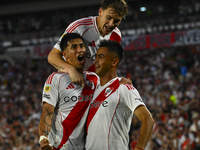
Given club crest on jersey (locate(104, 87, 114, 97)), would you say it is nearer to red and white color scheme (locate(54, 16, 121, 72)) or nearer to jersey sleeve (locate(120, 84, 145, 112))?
jersey sleeve (locate(120, 84, 145, 112))

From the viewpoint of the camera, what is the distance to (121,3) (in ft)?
12.0

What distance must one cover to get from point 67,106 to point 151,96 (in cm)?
899

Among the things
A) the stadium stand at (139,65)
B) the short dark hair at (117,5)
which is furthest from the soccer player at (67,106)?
the stadium stand at (139,65)

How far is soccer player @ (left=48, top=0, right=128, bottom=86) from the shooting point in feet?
11.4

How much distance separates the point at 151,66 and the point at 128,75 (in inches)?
48.6

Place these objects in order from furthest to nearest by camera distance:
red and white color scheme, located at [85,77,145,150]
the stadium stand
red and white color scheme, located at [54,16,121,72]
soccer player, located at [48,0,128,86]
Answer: the stadium stand
red and white color scheme, located at [54,16,121,72]
soccer player, located at [48,0,128,86]
red and white color scheme, located at [85,77,145,150]

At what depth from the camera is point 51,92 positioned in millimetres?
3357

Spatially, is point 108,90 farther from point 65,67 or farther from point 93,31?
point 93,31

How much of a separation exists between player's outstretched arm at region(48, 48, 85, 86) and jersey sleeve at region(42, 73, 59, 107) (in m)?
0.16

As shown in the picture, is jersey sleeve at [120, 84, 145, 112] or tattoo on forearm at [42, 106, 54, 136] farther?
tattoo on forearm at [42, 106, 54, 136]

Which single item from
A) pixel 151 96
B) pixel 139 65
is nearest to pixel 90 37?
pixel 151 96

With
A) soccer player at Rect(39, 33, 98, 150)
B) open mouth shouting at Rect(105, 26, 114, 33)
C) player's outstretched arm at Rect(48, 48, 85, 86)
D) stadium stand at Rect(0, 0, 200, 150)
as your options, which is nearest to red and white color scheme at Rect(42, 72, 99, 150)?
soccer player at Rect(39, 33, 98, 150)

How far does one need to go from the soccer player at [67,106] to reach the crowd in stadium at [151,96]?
5.44 meters

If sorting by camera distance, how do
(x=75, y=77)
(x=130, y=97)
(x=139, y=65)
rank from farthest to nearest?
(x=139, y=65) < (x=75, y=77) < (x=130, y=97)
